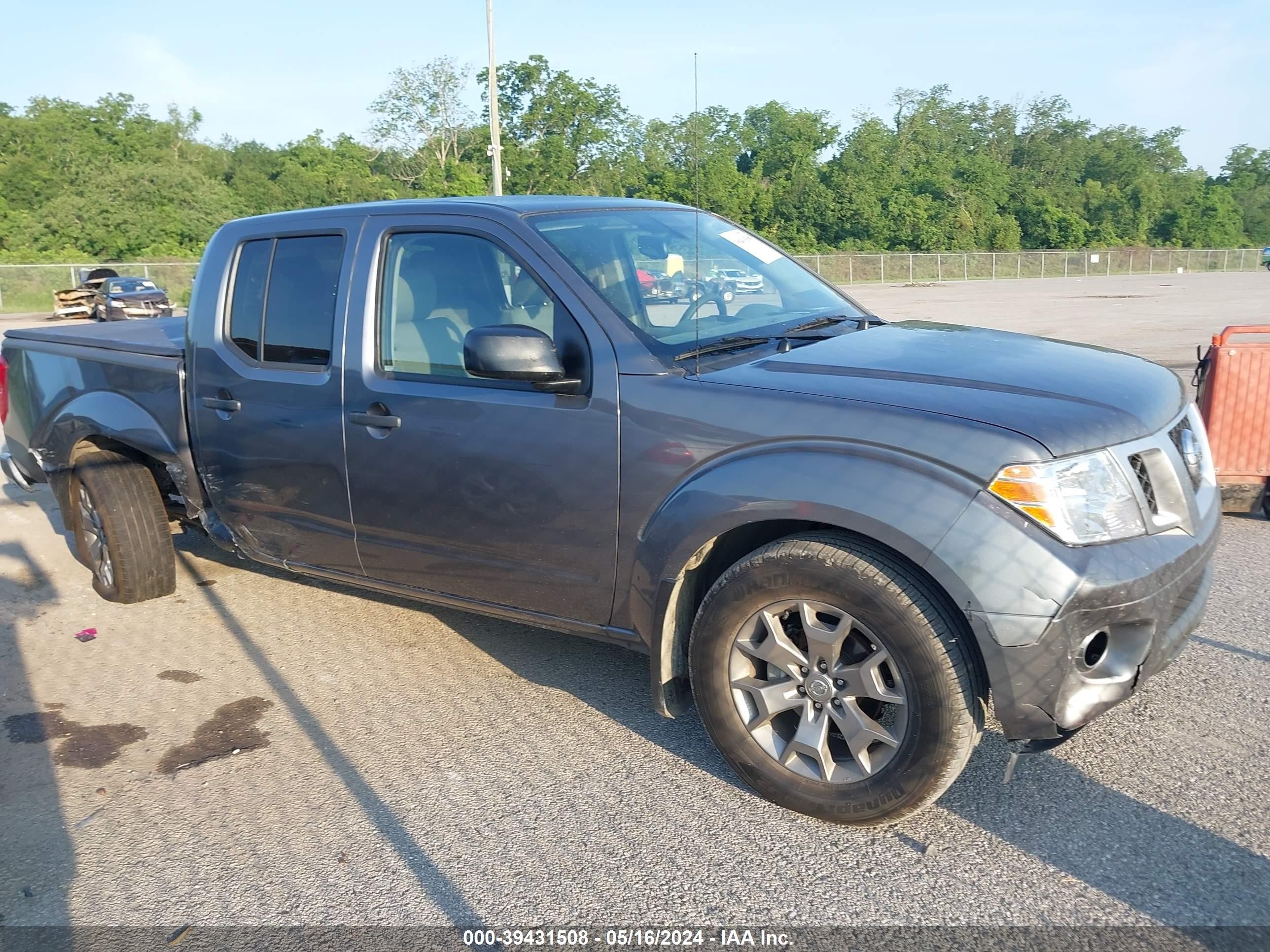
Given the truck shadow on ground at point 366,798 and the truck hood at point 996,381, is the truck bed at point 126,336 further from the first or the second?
the truck hood at point 996,381

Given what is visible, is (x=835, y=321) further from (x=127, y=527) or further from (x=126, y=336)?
(x=126, y=336)

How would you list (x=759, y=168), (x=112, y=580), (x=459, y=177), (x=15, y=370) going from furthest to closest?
(x=759, y=168)
(x=459, y=177)
(x=15, y=370)
(x=112, y=580)

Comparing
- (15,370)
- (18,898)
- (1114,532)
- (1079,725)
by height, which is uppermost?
(15,370)

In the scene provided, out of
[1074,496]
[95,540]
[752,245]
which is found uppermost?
[752,245]

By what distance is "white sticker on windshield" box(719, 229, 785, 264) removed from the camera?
15.0ft

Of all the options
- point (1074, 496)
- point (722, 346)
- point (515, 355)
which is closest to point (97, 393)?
point (515, 355)

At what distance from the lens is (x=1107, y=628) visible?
2875 millimetres

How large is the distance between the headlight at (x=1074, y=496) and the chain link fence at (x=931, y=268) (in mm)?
32423

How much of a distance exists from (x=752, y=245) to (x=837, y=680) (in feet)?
7.44

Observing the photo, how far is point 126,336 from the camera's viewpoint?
5625mm

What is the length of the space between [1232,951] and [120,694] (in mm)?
4110

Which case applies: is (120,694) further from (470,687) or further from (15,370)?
(15,370)

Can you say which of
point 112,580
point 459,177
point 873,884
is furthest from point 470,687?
point 459,177

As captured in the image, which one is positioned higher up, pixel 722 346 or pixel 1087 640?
pixel 722 346
